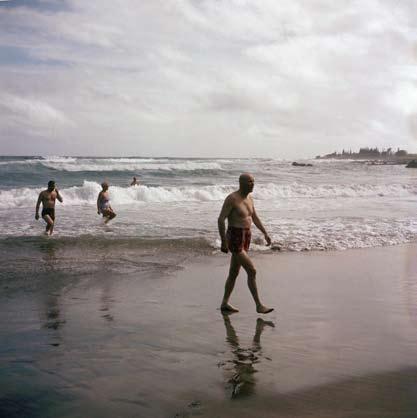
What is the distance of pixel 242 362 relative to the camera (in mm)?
3896

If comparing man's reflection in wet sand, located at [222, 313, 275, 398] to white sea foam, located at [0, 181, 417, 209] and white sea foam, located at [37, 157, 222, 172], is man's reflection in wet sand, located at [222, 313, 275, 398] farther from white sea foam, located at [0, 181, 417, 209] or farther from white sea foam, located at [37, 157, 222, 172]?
white sea foam, located at [37, 157, 222, 172]

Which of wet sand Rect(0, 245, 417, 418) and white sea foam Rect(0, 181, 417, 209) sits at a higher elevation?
white sea foam Rect(0, 181, 417, 209)

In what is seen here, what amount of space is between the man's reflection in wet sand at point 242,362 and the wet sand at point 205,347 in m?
0.02

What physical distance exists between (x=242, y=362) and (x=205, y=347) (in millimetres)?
493

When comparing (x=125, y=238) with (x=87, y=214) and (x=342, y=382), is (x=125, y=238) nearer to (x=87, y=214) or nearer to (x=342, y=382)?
(x=87, y=214)

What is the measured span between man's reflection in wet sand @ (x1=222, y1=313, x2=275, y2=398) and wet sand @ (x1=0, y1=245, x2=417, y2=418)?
15 mm

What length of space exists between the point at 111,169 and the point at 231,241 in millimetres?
35943

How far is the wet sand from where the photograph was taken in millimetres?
3148

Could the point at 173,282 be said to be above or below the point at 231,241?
below

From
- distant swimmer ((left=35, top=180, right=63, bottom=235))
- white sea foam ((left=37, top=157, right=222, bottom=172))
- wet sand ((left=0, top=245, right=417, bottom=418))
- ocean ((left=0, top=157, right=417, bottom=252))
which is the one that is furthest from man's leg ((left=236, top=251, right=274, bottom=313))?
white sea foam ((left=37, top=157, right=222, bottom=172))

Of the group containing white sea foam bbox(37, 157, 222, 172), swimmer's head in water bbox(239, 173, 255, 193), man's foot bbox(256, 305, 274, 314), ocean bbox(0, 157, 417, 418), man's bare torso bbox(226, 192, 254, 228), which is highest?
white sea foam bbox(37, 157, 222, 172)

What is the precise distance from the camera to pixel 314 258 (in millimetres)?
8867

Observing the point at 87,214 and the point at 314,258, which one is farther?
the point at 87,214

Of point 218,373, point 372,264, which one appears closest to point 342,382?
point 218,373
